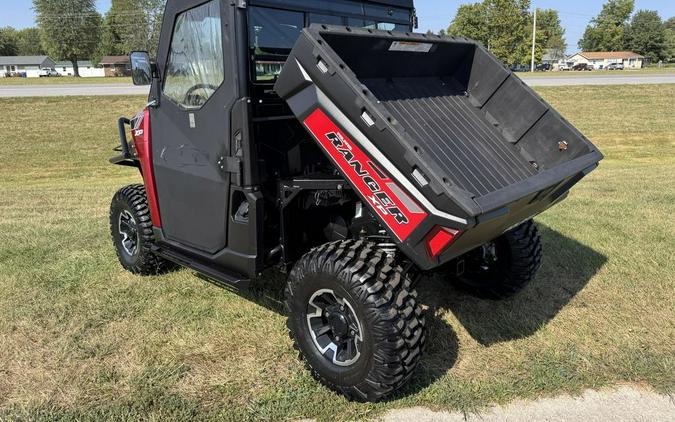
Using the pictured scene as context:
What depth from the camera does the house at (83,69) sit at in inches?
3366

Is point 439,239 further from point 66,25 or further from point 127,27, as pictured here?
point 127,27

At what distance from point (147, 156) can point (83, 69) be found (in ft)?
326

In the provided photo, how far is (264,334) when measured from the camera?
12.3 ft

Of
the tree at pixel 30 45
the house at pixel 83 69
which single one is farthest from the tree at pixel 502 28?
the tree at pixel 30 45

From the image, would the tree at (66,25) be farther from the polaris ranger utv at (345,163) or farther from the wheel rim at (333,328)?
the wheel rim at (333,328)

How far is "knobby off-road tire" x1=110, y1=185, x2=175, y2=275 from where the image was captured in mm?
4500

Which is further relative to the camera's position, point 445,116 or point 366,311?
point 445,116

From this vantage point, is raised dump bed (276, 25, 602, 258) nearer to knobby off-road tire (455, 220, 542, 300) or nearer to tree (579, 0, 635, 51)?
knobby off-road tire (455, 220, 542, 300)

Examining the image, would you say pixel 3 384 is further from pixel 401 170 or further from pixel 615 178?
pixel 615 178

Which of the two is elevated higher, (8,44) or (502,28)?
(502,28)

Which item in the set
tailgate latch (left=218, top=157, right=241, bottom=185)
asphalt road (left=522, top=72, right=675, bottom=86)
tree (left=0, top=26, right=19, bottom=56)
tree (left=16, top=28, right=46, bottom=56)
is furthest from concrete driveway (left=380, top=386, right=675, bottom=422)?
tree (left=16, top=28, right=46, bottom=56)

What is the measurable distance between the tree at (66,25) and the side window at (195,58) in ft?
227

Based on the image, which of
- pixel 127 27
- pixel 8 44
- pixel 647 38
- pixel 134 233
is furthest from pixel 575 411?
pixel 8 44

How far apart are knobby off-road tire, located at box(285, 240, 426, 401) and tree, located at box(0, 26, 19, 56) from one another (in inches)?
4417
